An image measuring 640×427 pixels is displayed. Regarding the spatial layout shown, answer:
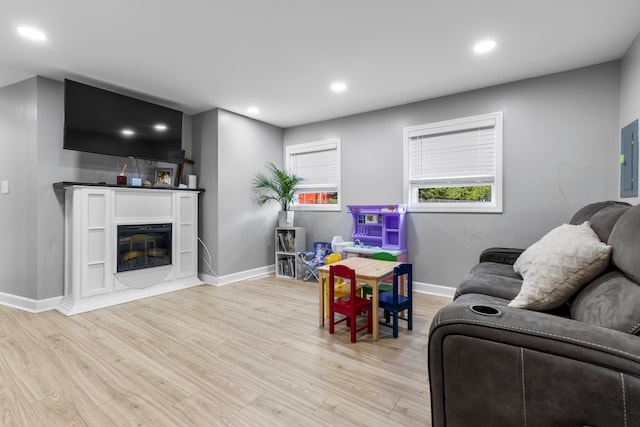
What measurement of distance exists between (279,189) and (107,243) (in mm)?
2380

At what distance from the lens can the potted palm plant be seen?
4742mm

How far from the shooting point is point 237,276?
175 inches

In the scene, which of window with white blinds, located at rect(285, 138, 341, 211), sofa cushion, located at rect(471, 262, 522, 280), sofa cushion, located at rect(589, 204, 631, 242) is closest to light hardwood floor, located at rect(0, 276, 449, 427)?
sofa cushion, located at rect(471, 262, 522, 280)

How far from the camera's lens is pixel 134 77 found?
10.5 ft

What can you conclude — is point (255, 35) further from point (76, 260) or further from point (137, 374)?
point (76, 260)

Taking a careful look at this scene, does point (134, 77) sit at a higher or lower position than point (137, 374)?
higher

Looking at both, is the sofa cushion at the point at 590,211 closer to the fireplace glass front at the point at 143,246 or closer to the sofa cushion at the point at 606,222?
the sofa cushion at the point at 606,222

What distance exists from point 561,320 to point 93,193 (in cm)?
397

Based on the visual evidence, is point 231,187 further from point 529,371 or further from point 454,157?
point 529,371

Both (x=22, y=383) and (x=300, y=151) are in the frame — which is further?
(x=300, y=151)

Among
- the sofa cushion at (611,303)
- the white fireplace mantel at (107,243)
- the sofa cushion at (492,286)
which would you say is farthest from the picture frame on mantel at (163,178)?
the sofa cushion at (611,303)

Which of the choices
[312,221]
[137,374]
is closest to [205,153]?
[312,221]

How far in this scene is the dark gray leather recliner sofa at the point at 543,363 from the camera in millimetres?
849

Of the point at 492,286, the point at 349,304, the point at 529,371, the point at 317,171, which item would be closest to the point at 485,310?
the point at 529,371
